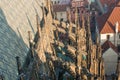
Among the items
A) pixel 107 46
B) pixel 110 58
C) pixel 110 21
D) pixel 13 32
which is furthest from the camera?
pixel 110 21

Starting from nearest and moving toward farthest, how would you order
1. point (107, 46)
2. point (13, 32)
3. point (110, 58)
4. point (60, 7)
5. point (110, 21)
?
point (13, 32), point (110, 58), point (107, 46), point (110, 21), point (60, 7)

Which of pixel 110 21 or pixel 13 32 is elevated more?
pixel 13 32

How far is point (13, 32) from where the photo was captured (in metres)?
18.0

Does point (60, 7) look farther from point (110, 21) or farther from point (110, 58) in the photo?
point (110, 58)

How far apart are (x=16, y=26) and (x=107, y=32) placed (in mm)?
22153

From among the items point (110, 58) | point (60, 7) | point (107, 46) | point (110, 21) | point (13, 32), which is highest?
point (60, 7)

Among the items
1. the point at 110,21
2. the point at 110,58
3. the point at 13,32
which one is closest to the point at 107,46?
the point at 110,58

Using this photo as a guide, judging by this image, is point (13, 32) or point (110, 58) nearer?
point (13, 32)

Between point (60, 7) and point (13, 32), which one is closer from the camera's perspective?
point (13, 32)

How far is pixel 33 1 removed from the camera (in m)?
26.5

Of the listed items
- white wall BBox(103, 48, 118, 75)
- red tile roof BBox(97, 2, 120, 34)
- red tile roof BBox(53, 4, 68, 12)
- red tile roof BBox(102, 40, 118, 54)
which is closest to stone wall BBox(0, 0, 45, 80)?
white wall BBox(103, 48, 118, 75)

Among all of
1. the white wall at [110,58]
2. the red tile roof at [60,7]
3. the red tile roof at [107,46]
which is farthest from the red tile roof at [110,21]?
the red tile roof at [60,7]

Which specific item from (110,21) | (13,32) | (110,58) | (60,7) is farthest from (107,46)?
(13,32)

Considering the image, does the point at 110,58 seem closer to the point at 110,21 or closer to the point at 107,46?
the point at 107,46
